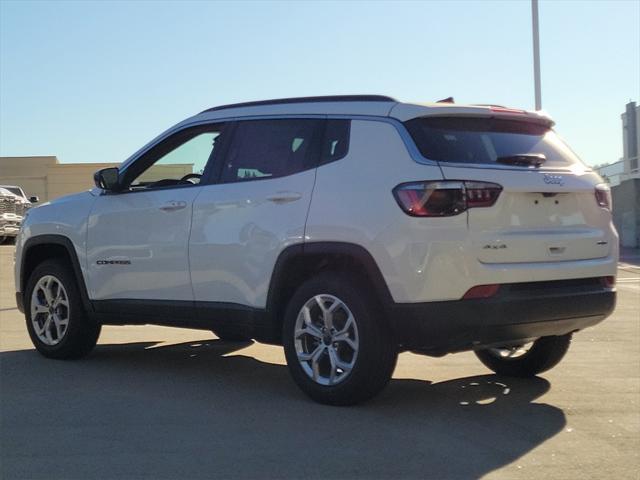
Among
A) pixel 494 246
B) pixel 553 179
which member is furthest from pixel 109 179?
pixel 553 179

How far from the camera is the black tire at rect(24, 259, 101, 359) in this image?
703 centimetres

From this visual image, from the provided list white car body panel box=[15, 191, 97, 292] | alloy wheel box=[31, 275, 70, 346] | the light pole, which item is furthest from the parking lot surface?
the light pole

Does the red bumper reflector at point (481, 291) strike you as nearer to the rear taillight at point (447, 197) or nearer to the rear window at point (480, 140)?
the rear taillight at point (447, 197)

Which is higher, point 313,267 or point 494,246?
point 494,246

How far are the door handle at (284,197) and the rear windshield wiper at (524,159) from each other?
1301 mm

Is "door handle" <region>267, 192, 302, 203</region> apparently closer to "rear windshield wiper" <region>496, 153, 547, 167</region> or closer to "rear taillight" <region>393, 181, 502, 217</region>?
"rear taillight" <region>393, 181, 502, 217</region>

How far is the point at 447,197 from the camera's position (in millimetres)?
4863

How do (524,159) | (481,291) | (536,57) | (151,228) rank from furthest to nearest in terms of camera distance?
1. (536,57)
2. (151,228)
3. (524,159)
4. (481,291)

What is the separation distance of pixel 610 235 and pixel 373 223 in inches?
65.5

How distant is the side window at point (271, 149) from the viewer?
18.6 feet

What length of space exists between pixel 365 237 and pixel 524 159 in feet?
3.60

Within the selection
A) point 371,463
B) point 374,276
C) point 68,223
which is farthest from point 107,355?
point 371,463

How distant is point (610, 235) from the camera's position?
554cm

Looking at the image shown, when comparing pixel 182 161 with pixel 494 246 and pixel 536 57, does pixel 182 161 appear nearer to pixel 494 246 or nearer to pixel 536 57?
pixel 494 246
